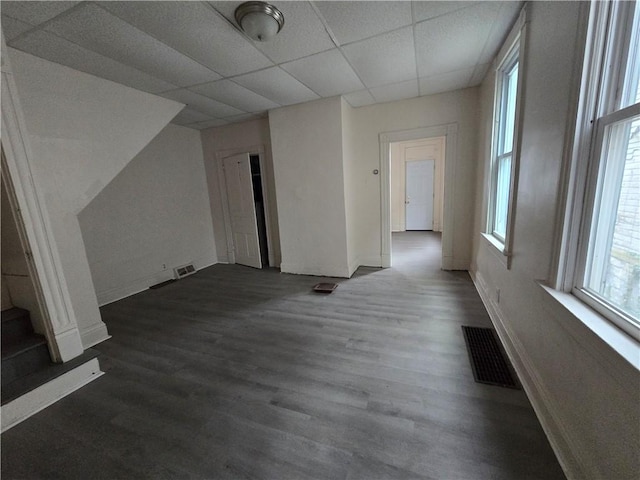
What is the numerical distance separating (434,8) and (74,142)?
3.24 meters

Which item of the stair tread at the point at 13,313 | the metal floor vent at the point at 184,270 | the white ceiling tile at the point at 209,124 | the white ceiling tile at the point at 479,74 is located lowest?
the metal floor vent at the point at 184,270

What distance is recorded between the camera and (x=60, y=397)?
1827mm

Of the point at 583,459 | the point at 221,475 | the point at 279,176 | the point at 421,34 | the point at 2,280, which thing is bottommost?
the point at 221,475

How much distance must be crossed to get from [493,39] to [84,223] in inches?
195

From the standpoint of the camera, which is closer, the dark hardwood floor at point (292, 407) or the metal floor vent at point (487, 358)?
the dark hardwood floor at point (292, 407)

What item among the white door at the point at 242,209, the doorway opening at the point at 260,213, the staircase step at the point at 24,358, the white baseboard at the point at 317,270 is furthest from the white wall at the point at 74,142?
the white baseboard at the point at 317,270

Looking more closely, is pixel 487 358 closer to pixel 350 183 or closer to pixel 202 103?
pixel 350 183

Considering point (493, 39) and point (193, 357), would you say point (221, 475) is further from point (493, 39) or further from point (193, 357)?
point (493, 39)

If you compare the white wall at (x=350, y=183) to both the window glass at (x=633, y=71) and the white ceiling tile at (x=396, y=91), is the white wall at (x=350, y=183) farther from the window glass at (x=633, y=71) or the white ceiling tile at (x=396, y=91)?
the window glass at (x=633, y=71)

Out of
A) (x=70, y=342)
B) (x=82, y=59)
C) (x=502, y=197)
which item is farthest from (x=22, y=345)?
(x=502, y=197)

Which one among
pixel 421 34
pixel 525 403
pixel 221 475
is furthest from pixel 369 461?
pixel 421 34

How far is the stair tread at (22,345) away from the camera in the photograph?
179 cm

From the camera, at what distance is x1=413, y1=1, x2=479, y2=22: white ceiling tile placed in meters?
1.76

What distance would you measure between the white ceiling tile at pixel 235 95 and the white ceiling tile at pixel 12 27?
1.31 metres
